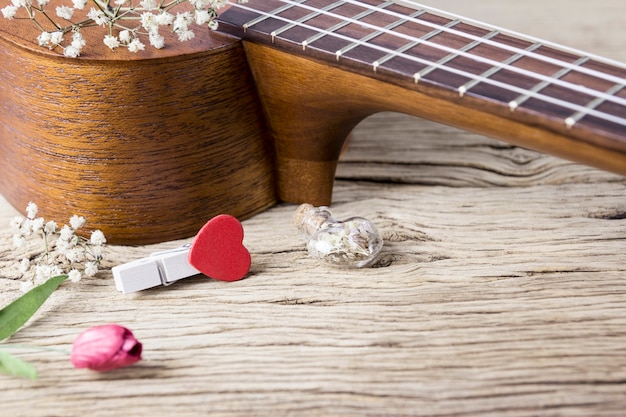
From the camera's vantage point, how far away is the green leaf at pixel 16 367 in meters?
0.69

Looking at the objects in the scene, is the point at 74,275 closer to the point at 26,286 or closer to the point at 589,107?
the point at 26,286

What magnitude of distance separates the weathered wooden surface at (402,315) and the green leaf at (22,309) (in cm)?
2

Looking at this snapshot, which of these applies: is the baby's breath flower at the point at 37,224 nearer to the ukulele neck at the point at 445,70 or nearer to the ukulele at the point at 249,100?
the ukulele at the point at 249,100

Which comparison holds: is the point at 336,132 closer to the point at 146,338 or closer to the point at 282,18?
the point at 282,18

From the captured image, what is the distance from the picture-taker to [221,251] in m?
0.82

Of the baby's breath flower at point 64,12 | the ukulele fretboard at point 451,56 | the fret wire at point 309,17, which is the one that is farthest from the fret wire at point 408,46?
the baby's breath flower at point 64,12

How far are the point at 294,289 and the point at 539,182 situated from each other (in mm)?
386

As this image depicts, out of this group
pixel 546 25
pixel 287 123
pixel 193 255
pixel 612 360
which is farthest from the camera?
pixel 546 25

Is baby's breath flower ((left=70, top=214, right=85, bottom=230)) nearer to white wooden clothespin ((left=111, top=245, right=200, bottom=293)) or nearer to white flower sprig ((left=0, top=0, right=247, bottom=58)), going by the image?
white wooden clothespin ((left=111, top=245, right=200, bottom=293))

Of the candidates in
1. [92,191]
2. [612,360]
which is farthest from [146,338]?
[612,360]

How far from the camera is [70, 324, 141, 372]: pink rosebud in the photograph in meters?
0.69

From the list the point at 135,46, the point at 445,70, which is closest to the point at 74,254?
the point at 135,46

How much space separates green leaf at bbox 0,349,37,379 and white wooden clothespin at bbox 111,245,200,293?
0.14 metres

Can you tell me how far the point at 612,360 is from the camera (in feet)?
2.29
